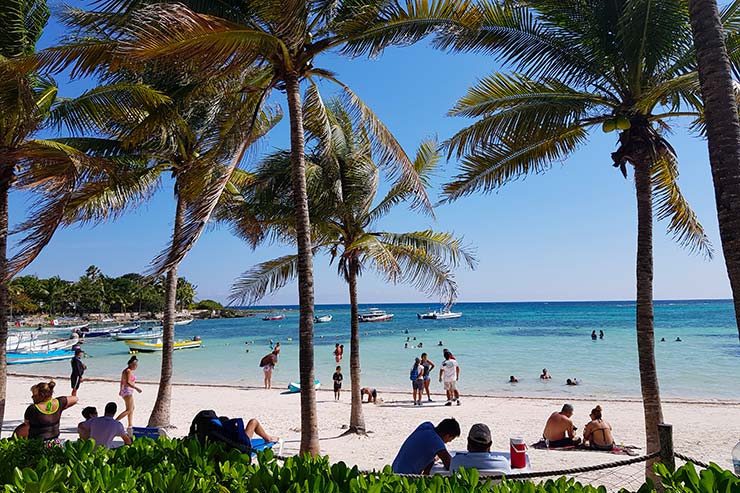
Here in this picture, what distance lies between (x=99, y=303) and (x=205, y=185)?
108841mm

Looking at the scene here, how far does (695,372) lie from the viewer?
26109mm

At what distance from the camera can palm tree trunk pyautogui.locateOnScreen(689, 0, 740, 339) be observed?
4281 mm

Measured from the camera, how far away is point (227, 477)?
11.4ft

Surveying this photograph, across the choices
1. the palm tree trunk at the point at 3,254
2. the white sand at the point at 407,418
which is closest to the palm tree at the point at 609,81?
the white sand at the point at 407,418

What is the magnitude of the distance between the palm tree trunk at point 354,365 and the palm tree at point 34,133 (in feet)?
19.5

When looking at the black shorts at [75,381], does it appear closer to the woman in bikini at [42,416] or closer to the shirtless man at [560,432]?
the woman in bikini at [42,416]

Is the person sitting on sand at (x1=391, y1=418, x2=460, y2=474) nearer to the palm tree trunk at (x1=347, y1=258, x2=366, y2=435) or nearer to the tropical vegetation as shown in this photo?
the palm tree trunk at (x1=347, y1=258, x2=366, y2=435)

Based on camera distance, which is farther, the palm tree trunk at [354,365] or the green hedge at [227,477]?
the palm tree trunk at [354,365]

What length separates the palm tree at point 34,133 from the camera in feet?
24.6

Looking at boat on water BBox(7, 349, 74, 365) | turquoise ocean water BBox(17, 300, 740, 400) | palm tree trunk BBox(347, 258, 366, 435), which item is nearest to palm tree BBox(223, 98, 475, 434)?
palm tree trunk BBox(347, 258, 366, 435)

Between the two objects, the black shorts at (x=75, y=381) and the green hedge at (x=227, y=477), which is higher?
the green hedge at (x=227, y=477)

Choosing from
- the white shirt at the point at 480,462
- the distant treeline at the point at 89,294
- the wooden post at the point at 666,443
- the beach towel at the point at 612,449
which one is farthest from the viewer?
the distant treeline at the point at 89,294

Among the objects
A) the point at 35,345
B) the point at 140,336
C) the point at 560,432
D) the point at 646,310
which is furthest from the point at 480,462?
the point at 140,336

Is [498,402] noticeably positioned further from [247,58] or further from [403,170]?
[247,58]
